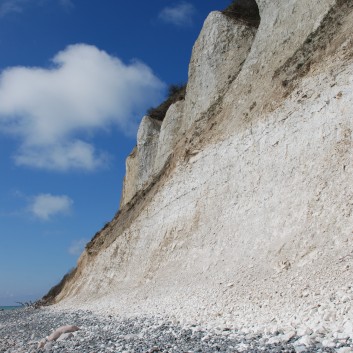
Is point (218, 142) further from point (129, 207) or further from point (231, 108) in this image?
point (129, 207)

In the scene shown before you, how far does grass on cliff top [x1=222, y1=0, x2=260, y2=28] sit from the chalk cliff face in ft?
4.36

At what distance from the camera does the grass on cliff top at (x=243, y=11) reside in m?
24.4

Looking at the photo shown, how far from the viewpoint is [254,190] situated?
15.6 meters

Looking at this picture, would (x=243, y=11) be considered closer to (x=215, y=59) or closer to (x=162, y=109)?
(x=215, y=59)

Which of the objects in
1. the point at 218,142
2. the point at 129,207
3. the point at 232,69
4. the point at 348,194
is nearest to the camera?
the point at 348,194

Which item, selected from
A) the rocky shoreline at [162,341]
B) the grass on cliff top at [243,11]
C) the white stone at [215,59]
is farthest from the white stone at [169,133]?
the rocky shoreline at [162,341]

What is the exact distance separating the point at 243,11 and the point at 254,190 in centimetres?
1390

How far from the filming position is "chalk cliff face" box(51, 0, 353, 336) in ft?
36.6

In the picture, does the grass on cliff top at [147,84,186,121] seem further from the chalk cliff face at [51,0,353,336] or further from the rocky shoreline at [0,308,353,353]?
the rocky shoreline at [0,308,353,353]

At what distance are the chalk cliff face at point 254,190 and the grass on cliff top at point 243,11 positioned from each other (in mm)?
1329

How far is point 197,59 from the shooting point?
977 inches

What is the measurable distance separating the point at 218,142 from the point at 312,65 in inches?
211

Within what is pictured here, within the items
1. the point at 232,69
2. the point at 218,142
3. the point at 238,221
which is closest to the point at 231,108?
the point at 218,142

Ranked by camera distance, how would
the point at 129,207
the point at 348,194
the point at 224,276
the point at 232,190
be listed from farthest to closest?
1. the point at 129,207
2. the point at 232,190
3. the point at 224,276
4. the point at 348,194
